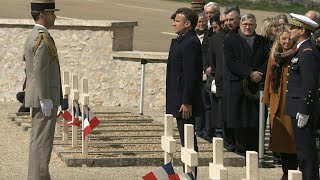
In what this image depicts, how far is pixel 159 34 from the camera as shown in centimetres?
2995

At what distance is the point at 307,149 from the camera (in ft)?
42.1

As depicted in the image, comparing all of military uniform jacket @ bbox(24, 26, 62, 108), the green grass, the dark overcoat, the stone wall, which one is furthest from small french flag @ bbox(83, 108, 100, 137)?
the green grass

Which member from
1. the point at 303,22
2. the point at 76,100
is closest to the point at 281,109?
the point at 303,22

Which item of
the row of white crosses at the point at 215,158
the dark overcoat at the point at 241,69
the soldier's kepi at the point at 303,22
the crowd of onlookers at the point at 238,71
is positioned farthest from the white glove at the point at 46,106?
the dark overcoat at the point at 241,69

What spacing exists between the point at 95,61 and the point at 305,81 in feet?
33.8

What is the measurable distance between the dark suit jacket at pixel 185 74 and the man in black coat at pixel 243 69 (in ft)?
7.93

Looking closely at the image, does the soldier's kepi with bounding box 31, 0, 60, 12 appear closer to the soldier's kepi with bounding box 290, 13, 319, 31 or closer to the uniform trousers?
the soldier's kepi with bounding box 290, 13, 319, 31

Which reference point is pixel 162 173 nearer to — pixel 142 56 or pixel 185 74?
pixel 185 74

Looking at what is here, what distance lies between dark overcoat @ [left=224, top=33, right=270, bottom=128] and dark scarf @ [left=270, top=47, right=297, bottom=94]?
2.42 metres

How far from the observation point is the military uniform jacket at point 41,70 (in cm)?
1292

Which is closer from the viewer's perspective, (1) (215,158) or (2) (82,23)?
(1) (215,158)

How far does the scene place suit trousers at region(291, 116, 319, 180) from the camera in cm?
1279

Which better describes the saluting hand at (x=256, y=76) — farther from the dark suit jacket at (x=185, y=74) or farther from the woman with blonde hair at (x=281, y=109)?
the dark suit jacket at (x=185, y=74)

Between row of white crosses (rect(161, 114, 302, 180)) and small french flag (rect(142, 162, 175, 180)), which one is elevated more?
row of white crosses (rect(161, 114, 302, 180))
